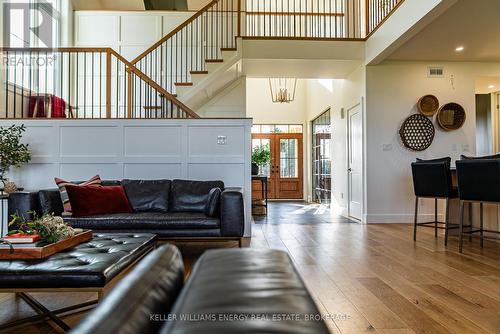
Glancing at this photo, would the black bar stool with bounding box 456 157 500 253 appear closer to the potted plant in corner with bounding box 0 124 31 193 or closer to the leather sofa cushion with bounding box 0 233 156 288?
the leather sofa cushion with bounding box 0 233 156 288

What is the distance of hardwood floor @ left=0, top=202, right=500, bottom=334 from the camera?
1.95 metres

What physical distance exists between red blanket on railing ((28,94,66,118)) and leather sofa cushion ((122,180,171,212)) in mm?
2518

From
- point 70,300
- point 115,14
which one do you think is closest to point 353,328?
point 70,300

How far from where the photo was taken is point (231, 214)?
3.44 meters


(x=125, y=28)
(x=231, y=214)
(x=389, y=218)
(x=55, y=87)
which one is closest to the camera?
(x=231, y=214)

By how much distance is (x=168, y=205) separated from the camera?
4047 mm

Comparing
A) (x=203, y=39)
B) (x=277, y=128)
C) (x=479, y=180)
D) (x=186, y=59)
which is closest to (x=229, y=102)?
(x=186, y=59)

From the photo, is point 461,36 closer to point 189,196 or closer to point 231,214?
point 231,214

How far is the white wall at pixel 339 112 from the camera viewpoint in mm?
6375

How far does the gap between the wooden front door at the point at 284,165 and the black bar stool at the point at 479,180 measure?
7185 millimetres

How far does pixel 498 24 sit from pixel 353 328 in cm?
446

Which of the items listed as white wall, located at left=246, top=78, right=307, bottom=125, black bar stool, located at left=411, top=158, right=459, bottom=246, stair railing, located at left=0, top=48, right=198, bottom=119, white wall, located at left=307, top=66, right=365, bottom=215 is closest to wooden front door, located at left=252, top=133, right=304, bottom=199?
white wall, located at left=246, top=78, right=307, bottom=125
